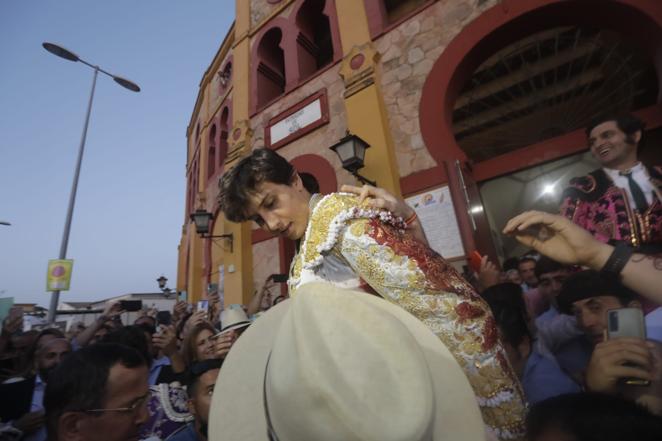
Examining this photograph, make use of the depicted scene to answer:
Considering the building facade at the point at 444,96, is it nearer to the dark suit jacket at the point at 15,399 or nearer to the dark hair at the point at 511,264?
the dark hair at the point at 511,264

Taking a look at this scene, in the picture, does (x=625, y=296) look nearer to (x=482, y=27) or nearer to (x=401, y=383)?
(x=401, y=383)

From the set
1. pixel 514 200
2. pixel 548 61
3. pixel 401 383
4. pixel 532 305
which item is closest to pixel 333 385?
pixel 401 383

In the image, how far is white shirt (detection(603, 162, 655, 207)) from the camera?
7.20ft

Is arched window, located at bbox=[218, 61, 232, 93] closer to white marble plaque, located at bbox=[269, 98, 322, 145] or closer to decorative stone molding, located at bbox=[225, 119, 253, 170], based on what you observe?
decorative stone molding, located at bbox=[225, 119, 253, 170]

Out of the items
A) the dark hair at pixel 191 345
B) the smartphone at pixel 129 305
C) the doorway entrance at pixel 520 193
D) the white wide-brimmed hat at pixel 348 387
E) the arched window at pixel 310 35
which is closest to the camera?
the white wide-brimmed hat at pixel 348 387

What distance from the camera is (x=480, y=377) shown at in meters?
1.00

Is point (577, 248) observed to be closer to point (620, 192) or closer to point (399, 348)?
point (399, 348)

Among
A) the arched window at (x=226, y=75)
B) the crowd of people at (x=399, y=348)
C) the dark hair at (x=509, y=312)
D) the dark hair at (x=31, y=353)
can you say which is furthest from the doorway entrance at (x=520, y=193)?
the arched window at (x=226, y=75)

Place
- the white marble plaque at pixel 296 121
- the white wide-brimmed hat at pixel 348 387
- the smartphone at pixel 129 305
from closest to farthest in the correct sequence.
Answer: the white wide-brimmed hat at pixel 348 387 → the smartphone at pixel 129 305 → the white marble plaque at pixel 296 121

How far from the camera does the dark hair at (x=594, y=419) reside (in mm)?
742

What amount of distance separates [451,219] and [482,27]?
2747mm

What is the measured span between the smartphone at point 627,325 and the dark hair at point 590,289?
722 millimetres

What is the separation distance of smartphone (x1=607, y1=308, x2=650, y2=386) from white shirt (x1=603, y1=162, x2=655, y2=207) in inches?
71.0

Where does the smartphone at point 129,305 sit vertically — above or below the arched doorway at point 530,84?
below
